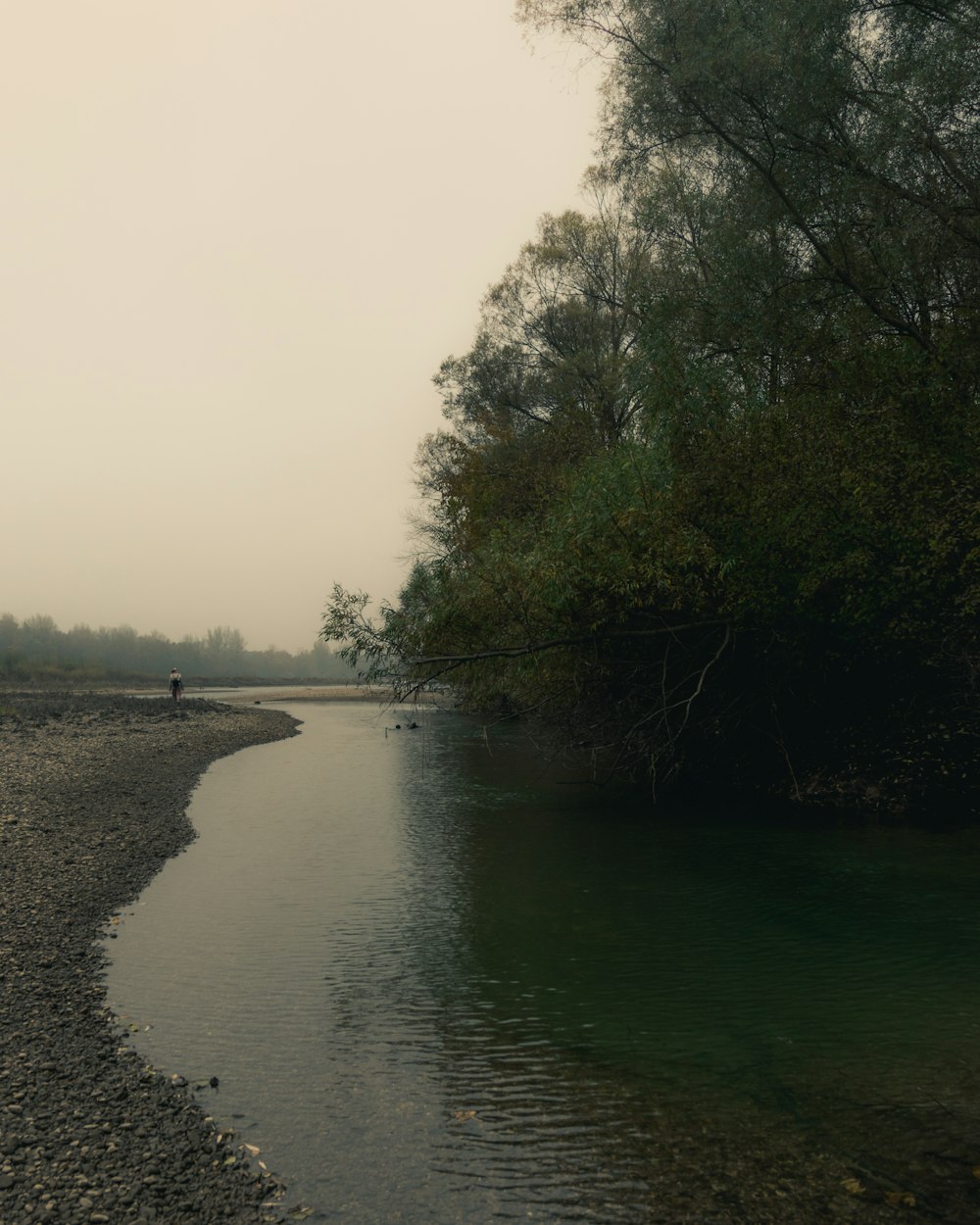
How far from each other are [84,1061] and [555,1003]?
15.6ft

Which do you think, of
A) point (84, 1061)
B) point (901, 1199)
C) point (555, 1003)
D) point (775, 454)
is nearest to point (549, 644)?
point (775, 454)

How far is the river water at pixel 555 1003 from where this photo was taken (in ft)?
23.8

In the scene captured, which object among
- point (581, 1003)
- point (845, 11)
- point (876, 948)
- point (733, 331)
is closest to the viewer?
point (581, 1003)

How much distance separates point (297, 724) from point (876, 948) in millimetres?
46310

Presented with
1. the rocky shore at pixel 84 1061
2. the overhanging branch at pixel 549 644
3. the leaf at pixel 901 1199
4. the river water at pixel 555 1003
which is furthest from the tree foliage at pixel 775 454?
the leaf at pixel 901 1199

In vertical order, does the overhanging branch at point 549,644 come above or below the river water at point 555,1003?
above

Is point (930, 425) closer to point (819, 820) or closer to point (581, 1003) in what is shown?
point (819, 820)

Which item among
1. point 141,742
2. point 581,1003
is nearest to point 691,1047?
point 581,1003

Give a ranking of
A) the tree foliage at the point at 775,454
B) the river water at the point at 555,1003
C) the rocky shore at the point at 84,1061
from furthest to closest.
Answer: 1. the tree foliage at the point at 775,454
2. the river water at the point at 555,1003
3. the rocky shore at the point at 84,1061

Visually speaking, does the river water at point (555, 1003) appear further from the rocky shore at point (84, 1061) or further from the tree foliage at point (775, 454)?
the tree foliage at point (775, 454)

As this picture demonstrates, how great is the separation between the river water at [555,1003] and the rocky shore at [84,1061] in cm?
36

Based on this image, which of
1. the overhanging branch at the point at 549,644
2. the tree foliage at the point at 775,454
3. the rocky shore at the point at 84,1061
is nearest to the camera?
the rocky shore at the point at 84,1061

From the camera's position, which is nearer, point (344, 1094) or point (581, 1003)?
point (344, 1094)

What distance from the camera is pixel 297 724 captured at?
2205 inches
